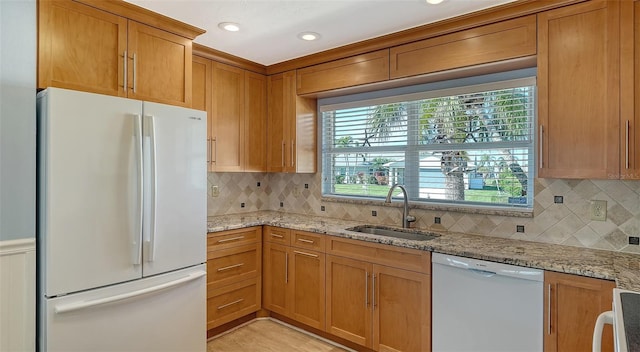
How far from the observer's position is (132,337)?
2053mm

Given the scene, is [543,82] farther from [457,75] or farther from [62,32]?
[62,32]

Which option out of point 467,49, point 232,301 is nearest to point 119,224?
point 232,301

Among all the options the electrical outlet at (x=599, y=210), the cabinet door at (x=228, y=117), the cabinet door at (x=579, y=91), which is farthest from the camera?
the cabinet door at (x=228, y=117)

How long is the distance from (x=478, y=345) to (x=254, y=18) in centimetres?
248

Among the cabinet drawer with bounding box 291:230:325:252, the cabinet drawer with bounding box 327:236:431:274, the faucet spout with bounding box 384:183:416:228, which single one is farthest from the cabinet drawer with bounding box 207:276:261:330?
the faucet spout with bounding box 384:183:416:228

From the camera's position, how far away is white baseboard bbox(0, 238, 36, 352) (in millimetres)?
1837

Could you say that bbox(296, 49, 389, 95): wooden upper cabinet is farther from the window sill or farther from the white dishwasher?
the white dishwasher

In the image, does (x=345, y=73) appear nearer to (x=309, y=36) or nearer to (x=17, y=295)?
(x=309, y=36)

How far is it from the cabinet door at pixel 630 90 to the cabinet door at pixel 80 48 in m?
2.84

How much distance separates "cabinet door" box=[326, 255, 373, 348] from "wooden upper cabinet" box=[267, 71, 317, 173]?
1110mm

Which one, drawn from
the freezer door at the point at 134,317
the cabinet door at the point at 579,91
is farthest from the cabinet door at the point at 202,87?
the cabinet door at the point at 579,91

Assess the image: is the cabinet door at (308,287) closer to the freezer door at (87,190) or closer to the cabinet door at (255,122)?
the cabinet door at (255,122)

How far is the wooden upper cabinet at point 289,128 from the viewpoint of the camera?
348cm

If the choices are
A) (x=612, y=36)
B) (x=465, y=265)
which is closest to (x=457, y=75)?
(x=612, y=36)
